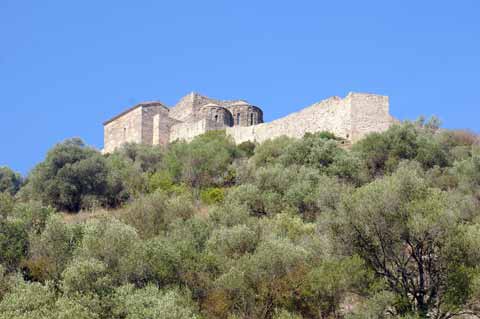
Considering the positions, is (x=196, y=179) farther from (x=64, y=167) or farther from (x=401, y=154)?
(x=401, y=154)

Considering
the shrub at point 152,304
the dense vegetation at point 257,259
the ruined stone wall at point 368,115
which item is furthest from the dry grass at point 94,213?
the ruined stone wall at point 368,115

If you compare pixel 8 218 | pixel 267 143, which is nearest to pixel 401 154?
pixel 267 143

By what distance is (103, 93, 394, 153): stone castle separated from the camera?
141 ft

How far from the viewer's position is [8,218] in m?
25.7

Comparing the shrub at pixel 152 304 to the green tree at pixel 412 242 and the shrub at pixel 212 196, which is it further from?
the shrub at pixel 212 196

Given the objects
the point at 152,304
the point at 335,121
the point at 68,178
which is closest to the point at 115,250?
the point at 152,304

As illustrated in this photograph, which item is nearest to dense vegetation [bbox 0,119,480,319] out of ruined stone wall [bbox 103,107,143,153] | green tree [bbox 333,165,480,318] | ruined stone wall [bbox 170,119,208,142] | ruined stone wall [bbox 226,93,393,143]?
green tree [bbox 333,165,480,318]

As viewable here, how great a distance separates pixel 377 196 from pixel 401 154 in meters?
17.5

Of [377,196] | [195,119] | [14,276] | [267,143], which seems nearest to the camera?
[377,196]

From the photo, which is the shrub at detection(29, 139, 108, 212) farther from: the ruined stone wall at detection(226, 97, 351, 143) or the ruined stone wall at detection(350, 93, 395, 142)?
the ruined stone wall at detection(350, 93, 395, 142)

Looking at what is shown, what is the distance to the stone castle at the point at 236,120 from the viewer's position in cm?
4294

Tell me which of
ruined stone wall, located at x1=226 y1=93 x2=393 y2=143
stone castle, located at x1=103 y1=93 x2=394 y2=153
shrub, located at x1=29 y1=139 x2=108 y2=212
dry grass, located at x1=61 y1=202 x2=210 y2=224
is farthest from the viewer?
stone castle, located at x1=103 y1=93 x2=394 y2=153

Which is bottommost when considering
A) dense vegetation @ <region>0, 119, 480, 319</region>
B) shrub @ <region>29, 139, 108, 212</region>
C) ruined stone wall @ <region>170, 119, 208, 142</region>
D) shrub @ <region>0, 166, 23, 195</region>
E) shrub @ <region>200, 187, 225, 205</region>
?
dense vegetation @ <region>0, 119, 480, 319</region>

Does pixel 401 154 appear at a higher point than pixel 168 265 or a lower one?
higher
